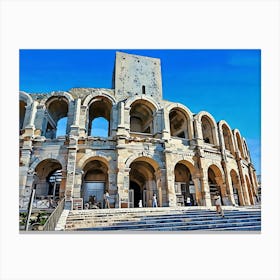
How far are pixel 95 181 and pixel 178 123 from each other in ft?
26.0

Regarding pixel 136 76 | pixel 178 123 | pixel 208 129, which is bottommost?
pixel 208 129

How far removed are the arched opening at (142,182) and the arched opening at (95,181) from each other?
187 cm

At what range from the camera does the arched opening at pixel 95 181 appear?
13630 mm

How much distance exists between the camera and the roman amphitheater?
11.9m

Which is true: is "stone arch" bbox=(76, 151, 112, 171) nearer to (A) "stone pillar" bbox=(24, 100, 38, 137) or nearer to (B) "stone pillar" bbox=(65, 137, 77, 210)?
(B) "stone pillar" bbox=(65, 137, 77, 210)

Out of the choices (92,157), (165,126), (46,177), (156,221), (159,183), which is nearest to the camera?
(156,221)

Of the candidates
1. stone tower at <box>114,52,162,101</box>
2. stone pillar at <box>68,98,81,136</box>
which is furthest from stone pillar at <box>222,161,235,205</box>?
stone pillar at <box>68,98,81,136</box>

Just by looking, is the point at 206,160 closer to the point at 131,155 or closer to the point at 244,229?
the point at 131,155

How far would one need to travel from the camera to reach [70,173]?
1149 cm

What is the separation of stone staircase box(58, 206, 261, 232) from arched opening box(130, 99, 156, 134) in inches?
279

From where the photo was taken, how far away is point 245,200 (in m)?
15.9

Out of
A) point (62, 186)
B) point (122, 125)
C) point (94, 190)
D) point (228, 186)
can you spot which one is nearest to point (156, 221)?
point (62, 186)

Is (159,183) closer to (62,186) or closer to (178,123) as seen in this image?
(62,186)

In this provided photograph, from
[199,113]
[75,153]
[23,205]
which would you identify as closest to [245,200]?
[199,113]
